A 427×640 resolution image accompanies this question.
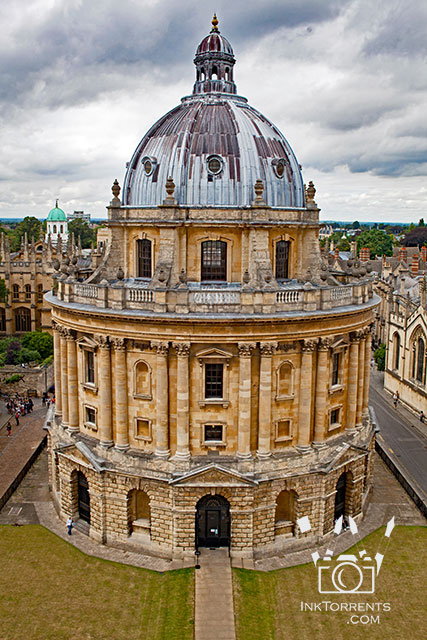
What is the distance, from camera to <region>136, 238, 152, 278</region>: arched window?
3650 centimetres

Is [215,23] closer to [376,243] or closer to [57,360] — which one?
[57,360]

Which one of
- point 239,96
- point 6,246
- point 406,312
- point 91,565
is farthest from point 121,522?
point 6,246

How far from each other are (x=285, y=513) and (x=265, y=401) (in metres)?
7.86

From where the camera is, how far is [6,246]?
93938mm

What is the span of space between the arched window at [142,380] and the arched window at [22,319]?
63.8 m

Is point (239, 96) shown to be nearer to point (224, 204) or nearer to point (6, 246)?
point (224, 204)

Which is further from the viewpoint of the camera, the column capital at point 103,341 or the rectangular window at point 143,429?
the rectangular window at point 143,429

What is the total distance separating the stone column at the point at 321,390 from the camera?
34219 mm

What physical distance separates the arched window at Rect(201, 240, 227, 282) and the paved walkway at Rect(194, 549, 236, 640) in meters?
16.6

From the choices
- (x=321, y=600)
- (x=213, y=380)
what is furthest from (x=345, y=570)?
(x=213, y=380)

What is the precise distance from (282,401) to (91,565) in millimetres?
14624

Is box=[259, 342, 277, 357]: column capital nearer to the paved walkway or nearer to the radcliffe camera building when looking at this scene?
the radcliffe camera building

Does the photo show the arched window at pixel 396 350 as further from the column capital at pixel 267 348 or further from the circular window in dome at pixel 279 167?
the column capital at pixel 267 348

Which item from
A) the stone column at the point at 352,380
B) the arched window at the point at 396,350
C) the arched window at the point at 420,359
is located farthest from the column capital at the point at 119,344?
the arched window at the point at 396,350
